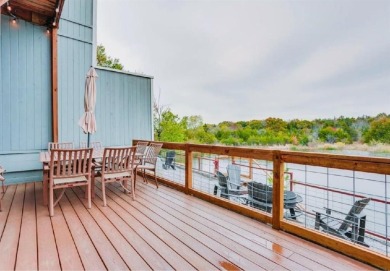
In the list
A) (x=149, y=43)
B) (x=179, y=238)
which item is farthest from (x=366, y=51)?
(x=179, y=238)

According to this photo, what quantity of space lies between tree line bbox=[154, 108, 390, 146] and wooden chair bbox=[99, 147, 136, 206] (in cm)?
571

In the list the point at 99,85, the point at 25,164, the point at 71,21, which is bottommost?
the point at 25,164

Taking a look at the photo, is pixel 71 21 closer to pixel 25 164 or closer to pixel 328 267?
pixel 25 164

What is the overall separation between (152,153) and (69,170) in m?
1.77

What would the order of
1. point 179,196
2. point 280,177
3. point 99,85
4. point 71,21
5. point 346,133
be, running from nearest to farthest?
1. point 280,177
2. point 179,196
3. point 71,21
4. point 99,85
5. point 346,133

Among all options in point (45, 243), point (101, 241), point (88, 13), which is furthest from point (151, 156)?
point (88, 13)

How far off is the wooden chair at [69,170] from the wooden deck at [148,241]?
0.38 metres

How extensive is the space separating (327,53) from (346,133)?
23.4ft

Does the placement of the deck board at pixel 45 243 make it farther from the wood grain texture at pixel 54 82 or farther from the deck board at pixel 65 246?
the wood grain texture at pixel 54 82

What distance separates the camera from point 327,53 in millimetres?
14641

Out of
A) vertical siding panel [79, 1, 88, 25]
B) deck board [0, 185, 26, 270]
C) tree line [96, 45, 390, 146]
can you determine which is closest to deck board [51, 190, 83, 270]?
deck board [0, 185, 26, 270]

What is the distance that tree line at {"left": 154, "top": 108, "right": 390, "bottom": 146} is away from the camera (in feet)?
31.4

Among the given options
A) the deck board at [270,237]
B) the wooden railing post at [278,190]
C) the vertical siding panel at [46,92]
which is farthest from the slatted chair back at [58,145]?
the wooden railing post at [278,190]

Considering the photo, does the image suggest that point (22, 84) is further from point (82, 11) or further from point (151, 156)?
point (151, 156)
